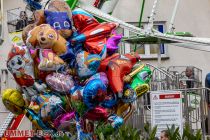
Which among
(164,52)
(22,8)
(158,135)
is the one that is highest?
(22,8)

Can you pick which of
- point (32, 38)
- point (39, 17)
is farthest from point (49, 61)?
point (39, 17)

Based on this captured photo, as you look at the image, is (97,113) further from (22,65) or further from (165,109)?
(165,109)

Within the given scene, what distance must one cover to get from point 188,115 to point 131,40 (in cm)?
495

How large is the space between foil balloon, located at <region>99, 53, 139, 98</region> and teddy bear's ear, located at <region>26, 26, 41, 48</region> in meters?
1.10

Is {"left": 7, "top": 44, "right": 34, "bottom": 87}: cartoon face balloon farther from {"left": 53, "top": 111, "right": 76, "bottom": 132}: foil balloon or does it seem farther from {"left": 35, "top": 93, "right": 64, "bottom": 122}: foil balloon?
{"left": 53, "top": 111, "right": 76, "bottom": 132}: foil balloon

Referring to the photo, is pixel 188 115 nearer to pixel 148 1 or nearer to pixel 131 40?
pixel 131 40

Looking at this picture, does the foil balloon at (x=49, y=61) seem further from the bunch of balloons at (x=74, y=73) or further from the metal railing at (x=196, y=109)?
the metal railing at (x=196, y=109)

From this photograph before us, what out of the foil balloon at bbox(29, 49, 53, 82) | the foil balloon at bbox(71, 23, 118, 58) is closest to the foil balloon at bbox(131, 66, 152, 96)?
the foil balloon at bbox(71, 23, 118, 58)

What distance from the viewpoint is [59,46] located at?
10555 millimetres

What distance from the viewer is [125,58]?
1095 centimetres

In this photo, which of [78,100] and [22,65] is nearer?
[78,100]

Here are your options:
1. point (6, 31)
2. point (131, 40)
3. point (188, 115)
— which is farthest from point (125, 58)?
point (6, 31)

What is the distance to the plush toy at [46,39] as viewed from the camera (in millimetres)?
10469

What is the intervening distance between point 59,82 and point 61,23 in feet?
3.24
